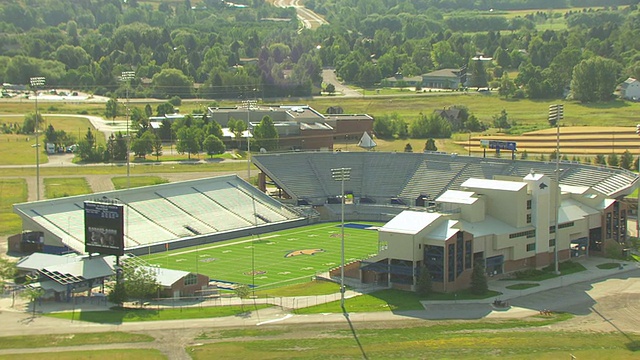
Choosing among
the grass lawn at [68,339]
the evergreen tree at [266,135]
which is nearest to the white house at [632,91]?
the evergreen tree at [266,135]

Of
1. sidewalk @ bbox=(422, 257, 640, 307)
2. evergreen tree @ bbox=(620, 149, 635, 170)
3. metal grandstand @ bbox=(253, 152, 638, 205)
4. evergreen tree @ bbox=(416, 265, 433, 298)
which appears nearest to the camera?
sidewalk @ bbox=(422, 257, 640, 307)

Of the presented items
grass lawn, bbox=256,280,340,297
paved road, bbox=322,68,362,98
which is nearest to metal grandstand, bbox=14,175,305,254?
grass lawn, bbox=256,280,340,297

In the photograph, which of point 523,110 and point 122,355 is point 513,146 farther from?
point 523,110

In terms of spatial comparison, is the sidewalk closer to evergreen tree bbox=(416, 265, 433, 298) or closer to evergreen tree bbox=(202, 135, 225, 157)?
evergreen tree bbox=(416, 265, 433, 298)

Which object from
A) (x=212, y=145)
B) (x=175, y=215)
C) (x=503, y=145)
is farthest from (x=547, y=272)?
(x=212, y=145)

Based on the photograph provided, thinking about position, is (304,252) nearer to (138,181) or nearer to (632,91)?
(138,181)

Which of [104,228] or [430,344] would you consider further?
[104,228]

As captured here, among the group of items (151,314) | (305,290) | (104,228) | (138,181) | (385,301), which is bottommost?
(151,314)

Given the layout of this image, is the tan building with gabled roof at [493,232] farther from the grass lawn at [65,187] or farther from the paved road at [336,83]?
the paved road at [336,83]

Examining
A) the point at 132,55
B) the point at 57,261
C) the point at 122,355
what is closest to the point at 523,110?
the point at 132,55
